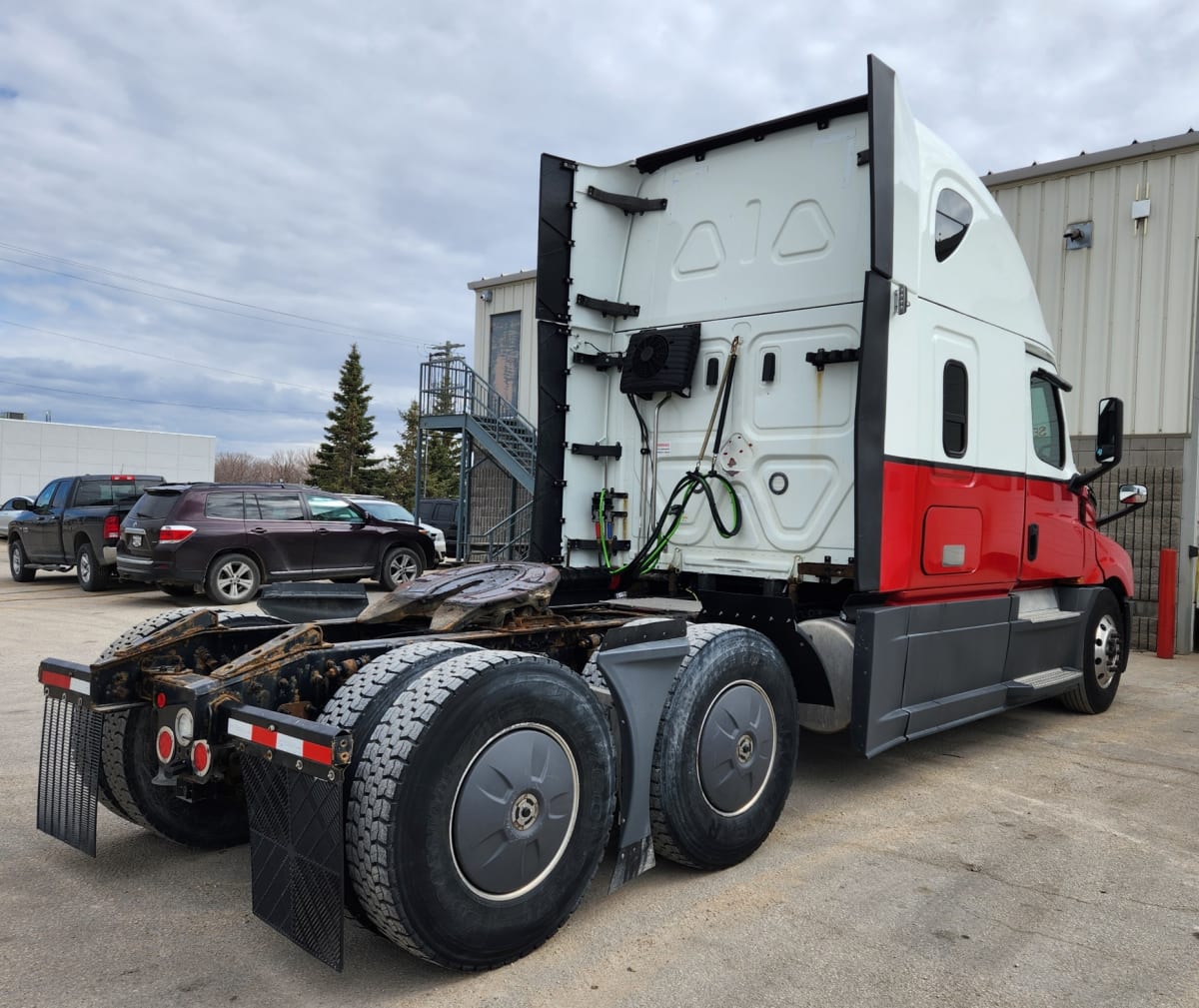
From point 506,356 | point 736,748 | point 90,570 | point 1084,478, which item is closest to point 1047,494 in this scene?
point 1084,478

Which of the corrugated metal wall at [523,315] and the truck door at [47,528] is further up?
the corrugated metal wall at [523,315]

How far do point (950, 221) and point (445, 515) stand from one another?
662 inches

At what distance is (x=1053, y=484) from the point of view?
6047mm

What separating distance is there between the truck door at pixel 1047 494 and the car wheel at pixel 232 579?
32.3 feet

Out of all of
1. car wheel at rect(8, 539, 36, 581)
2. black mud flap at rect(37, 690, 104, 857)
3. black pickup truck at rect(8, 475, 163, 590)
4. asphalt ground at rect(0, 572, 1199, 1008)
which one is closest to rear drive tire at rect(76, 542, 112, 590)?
black pickup truck at rect(8, 475, 163, 590)

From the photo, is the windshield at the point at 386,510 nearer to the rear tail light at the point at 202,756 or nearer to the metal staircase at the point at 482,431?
the metal staircase at the point at 482,431

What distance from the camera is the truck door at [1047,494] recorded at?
5750 mm

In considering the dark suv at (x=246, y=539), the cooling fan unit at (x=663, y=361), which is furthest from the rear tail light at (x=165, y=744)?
the dark suv at (x=246, y=539)

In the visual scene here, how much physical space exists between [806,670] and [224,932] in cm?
273

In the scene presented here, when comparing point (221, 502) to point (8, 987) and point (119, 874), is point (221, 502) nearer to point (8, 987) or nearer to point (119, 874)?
point (119, 874)

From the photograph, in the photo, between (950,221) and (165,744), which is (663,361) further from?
(165,744)

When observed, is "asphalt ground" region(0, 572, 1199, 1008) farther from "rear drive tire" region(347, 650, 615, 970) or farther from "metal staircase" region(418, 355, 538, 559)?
"metal staircase" region(418, 355, 538, 559)

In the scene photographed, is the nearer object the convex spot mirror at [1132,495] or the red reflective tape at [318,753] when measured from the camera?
the red reflective tape at [318,753]

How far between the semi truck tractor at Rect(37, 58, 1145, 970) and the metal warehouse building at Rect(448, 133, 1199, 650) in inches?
174
